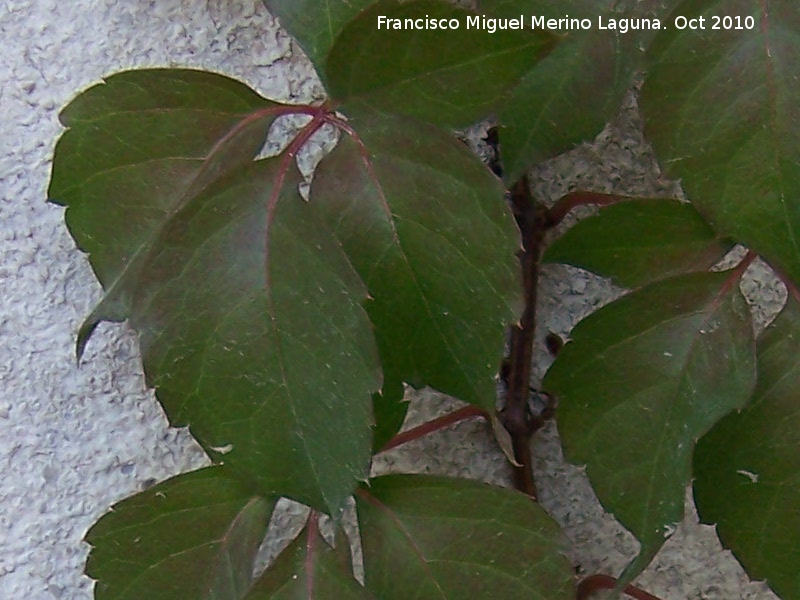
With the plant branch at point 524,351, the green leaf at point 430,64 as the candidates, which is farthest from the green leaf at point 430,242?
the plant branch at point 524,351

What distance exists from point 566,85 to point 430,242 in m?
0.10

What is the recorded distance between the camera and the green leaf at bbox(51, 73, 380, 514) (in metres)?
0.29

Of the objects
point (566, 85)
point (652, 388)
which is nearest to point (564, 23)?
point (566, 85)

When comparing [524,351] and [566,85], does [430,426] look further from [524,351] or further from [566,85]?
[566,85]

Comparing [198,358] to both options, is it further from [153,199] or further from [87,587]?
A: [87,587]

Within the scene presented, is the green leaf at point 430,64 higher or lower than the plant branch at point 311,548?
higher

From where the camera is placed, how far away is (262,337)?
292 millimetres

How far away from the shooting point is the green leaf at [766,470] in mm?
349

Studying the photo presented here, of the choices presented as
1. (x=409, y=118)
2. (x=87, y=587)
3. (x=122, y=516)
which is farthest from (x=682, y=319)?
(x=87, y=587)

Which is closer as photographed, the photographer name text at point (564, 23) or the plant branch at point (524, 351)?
the photographer name text at point (564, 23)

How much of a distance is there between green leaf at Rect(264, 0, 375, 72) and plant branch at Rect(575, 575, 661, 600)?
31 centimetres

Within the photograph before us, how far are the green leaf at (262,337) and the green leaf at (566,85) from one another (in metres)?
0.12

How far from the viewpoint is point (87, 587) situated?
0.49 m

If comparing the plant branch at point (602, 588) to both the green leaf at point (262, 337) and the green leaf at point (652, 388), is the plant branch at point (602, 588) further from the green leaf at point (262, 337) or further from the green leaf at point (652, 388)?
the green leaf at point (262, 337)
